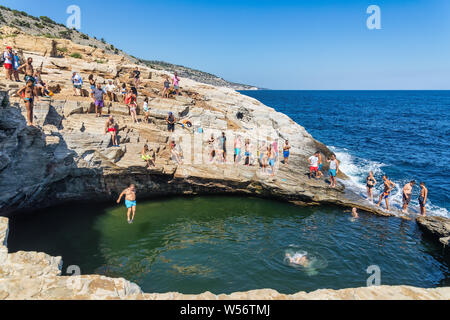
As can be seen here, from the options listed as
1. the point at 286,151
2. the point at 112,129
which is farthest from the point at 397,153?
the point at 112,129

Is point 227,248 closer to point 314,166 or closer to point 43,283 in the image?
point 43,283

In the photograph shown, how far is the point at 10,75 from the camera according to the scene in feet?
54.2

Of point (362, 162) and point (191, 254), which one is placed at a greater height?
point (362, 162)

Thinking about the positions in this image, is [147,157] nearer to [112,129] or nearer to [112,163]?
[112,163]

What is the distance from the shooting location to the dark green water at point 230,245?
1112 centimetres

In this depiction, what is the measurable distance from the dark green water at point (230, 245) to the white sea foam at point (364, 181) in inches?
139

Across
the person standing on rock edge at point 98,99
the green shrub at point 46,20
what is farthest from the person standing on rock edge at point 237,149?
the green shrub at point 46,20

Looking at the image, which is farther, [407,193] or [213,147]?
[213,147]

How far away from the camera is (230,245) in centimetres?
1355

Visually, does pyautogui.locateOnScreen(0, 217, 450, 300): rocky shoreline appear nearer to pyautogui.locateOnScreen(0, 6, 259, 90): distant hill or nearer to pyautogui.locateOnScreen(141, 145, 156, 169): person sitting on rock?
pyautogui.locateOnScreen(141, 145, 156, 169): person sitting on rock

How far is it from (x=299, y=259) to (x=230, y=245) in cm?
360

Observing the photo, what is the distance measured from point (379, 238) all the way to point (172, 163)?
14.0 meters

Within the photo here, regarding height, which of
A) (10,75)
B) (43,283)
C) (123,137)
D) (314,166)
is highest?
(10,75)
